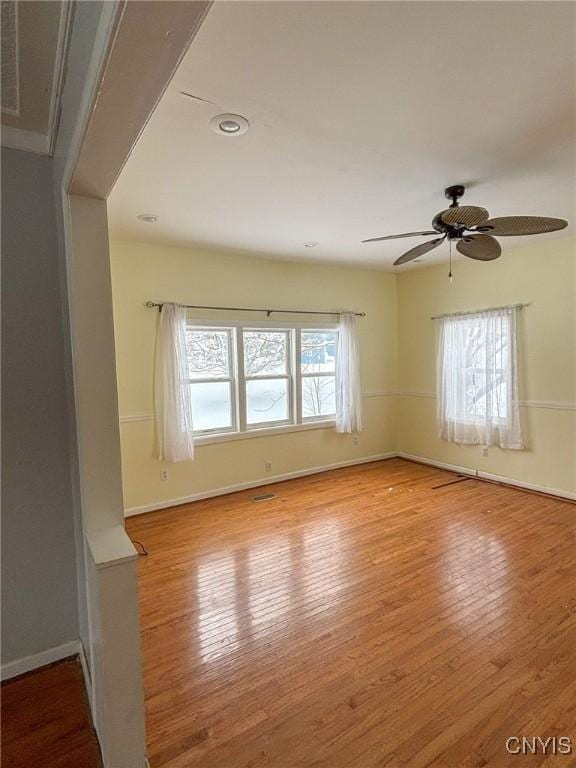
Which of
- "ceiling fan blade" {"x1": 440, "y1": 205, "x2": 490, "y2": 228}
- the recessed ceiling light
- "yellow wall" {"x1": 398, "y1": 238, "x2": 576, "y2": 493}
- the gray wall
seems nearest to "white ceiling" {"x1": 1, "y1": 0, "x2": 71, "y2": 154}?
the gray wall

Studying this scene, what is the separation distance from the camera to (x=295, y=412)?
4973 mm

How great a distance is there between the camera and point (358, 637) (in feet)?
7.06

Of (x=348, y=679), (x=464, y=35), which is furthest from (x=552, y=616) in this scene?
(x=464, y=35)


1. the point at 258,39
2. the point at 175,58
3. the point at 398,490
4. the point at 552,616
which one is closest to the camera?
the point at 175,58

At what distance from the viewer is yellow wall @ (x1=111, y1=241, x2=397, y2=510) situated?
153 inches

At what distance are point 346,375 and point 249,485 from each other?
184 centimetres

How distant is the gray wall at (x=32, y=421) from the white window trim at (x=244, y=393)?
2.27m

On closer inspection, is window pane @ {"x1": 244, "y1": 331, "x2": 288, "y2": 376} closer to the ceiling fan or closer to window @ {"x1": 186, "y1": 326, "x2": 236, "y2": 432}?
window @ {"x1": 186, "y1": 326, "x2": 236, "y2": 432}

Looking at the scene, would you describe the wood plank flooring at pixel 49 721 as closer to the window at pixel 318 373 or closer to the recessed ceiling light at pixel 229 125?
the recessed ceiling light at pixel 229 125

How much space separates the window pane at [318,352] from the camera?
16.6ft

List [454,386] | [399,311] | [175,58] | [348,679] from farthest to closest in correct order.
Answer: [399,311] → [454,386] → [348,679] → [175,58]

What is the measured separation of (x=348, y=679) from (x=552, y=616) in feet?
4.23

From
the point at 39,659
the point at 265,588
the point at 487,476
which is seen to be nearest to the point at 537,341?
the point at 487,476

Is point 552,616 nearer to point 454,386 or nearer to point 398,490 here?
point 398,490
